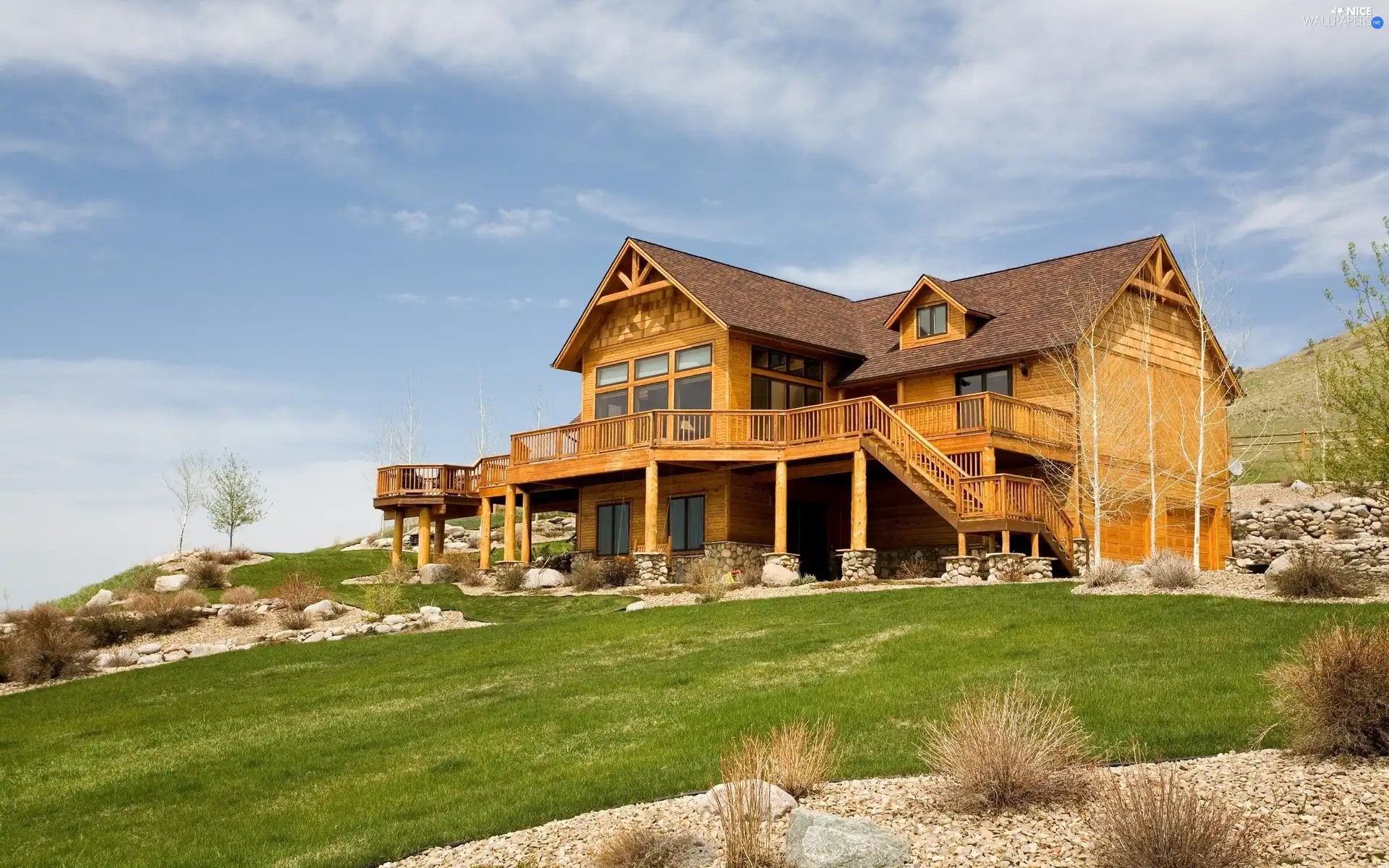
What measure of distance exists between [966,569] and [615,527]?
1246 centimetres

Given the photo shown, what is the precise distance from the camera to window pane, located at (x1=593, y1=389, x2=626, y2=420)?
116ft

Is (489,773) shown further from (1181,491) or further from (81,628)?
(1181,491)

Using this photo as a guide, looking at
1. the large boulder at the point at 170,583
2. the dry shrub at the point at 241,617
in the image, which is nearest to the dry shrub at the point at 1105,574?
the dry shrub at the point at 241,617

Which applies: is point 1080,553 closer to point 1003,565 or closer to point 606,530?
point 1003,565

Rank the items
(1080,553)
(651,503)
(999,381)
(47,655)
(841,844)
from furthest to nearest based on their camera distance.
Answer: (999,381), (651,503), (1080,553), (47,655), (841,844)

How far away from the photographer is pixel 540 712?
49.6 ft

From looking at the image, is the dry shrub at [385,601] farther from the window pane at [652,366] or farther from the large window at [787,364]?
the large window at [787,364]

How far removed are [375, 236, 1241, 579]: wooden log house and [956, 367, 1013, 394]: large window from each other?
6 cm

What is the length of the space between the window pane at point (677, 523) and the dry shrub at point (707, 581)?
8.86 feet

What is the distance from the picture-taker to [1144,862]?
769 centimetres

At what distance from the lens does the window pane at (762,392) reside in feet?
108

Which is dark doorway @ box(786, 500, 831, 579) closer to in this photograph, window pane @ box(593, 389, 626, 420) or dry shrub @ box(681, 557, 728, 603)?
dry shrub @ box(681, 557, 728, 603)

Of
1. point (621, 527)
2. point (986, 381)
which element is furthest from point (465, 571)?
point (986, 381)

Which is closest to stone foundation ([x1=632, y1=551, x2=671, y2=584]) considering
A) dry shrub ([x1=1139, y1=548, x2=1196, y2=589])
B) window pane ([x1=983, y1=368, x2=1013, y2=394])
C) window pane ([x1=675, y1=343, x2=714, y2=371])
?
window pane ([x1=675, y1=343, x2=714, y2=371])
